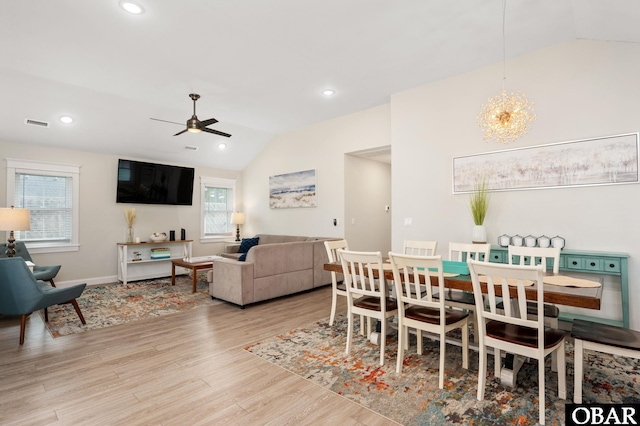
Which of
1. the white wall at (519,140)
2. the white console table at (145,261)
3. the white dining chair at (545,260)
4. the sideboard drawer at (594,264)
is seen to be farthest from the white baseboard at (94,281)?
the sideboard drawer at (594,264)

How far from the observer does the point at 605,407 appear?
2.15 meters

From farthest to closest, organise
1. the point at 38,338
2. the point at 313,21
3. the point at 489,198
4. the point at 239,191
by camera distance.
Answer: the point at 239,191 < the point at 489,198 < the point at 38,338 < the point at 313,21

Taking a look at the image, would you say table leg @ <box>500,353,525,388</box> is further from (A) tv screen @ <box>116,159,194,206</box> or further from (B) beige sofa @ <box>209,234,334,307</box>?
(A) tv screen @ <box>116,159,194,206</box>

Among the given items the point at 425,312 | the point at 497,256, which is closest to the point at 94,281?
the point at 425,312

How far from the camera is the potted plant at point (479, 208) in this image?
405 cm

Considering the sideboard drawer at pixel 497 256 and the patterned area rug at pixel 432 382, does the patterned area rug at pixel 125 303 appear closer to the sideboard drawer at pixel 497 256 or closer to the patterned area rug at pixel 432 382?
the patterned area rug at pixel 432 382

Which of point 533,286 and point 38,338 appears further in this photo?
point 38,338

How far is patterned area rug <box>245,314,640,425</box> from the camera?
2.09 meters

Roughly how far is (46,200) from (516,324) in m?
7.24

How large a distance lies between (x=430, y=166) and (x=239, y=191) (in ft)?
17.2

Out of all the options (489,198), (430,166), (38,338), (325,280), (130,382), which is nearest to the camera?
(130,382)

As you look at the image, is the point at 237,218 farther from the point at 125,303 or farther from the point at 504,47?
the point at 504,47

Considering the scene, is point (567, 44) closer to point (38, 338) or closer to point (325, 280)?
point (325, 280)

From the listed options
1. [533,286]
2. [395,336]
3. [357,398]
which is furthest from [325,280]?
[533,286]
